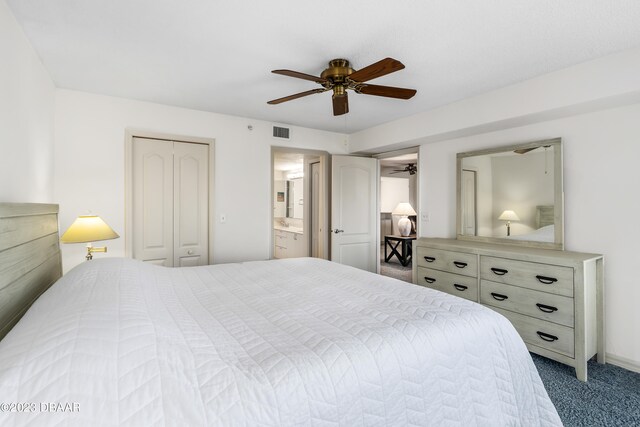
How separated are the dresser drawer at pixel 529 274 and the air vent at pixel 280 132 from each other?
2.71 m

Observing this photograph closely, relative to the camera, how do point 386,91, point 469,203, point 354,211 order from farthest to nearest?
point 354,211
point 469,203
point 386,91

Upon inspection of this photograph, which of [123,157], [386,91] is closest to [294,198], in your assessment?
[123,157]

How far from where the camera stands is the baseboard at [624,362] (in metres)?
2.37

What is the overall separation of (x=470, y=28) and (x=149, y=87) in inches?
104

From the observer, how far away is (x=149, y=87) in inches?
110

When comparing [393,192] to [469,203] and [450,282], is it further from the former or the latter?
[450,282]

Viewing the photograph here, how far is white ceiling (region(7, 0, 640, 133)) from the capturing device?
1679mm

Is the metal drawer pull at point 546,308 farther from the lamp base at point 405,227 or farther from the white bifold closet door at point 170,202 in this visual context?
the lamp base at point 405,227

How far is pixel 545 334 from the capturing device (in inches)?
96.3

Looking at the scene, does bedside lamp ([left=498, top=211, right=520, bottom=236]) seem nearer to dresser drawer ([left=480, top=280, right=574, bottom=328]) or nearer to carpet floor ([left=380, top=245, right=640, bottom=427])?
dresser drawer ([left=480, top=280, right=574, bottom=328])

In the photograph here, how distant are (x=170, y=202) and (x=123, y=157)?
626 mm

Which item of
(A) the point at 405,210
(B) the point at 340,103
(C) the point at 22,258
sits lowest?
(C) the point at 22,258

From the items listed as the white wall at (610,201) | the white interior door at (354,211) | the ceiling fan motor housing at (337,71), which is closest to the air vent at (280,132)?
the white interior door at (354,211)

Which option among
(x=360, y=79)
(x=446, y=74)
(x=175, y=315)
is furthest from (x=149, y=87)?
(x=446, y=74)
